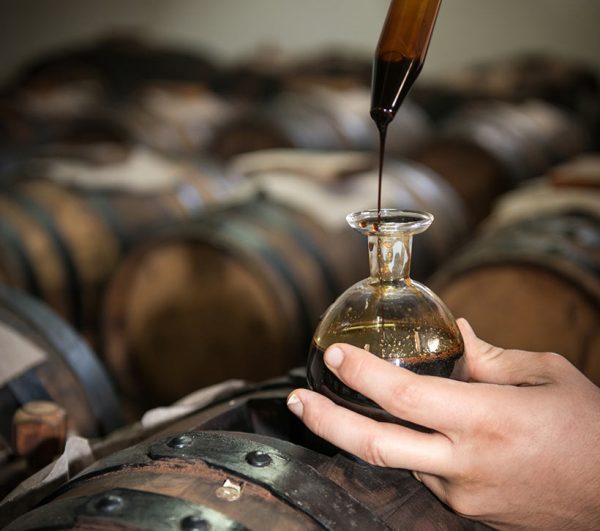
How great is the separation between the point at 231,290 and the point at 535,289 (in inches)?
38.0

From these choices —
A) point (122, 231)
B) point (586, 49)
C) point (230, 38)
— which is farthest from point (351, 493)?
point (230, 38)

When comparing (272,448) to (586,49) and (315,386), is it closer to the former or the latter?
(315,386)

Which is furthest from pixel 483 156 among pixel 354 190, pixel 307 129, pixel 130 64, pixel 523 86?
pixel 130 64

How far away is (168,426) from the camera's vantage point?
121 centimetres

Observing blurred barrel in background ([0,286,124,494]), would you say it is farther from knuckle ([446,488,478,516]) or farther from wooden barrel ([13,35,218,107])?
wooden barrel ([13,35,218,107])

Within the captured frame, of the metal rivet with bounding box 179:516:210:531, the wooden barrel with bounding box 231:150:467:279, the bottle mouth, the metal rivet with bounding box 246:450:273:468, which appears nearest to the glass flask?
the bottle mouth

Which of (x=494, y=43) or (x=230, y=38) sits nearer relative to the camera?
(x=494, y=43)

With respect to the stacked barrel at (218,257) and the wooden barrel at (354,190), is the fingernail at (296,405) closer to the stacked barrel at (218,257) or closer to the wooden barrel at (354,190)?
the stacked barrel at (218,257)

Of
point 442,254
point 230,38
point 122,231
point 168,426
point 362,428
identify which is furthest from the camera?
point 230,38

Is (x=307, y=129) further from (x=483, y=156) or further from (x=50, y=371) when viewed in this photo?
(x=50, y=371)

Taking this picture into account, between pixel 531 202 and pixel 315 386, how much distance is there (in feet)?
7.39

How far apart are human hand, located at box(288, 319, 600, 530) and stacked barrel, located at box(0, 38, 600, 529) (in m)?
0.10

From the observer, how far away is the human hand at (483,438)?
87 cm

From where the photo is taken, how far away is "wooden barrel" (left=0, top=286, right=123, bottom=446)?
155cm
